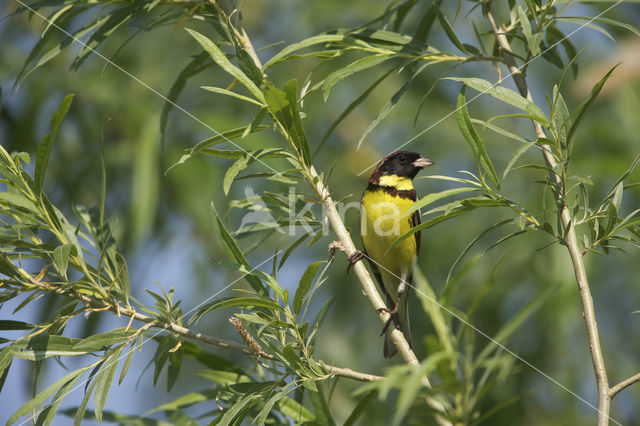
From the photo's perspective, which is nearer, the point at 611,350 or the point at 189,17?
the point at 189,17

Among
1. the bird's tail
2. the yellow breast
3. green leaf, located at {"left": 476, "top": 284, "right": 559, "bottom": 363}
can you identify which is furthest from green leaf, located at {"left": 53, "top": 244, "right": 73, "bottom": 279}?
the bird's tail

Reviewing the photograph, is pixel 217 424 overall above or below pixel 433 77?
below

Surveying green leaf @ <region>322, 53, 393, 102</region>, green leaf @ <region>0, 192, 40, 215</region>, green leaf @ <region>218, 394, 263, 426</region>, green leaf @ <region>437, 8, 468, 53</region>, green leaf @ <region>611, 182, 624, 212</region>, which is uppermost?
green leaf @ <region>437, 8, 468, 53</region>

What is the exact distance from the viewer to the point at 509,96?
1968mm

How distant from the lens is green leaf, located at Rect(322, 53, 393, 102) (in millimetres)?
2174

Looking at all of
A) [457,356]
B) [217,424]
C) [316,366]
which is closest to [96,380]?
[217,424]

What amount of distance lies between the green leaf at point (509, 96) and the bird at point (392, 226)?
209 cm

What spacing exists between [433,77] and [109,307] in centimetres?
422

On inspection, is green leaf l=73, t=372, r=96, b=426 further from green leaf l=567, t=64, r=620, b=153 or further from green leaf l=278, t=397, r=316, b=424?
green leaf l=567, t=64, r=620, b=153

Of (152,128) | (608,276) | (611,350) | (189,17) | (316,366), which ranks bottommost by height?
(611,350)

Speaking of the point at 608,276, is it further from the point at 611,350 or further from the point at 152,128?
the point at 152,128

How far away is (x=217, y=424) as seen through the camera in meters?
2.02

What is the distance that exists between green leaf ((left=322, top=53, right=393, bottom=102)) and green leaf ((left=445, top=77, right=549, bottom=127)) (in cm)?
41

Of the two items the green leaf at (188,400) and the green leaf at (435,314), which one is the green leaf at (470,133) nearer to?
the green leaf at (435,314)
